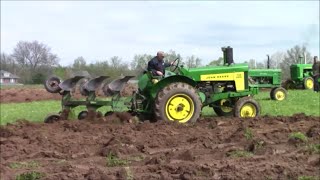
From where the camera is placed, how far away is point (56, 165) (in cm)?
716

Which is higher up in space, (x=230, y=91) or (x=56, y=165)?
(x=230, y=91)

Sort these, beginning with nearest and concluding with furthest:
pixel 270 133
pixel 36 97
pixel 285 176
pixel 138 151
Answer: pixel 285 176
pixel 138 151
pixel 270 133
pixel 36 97

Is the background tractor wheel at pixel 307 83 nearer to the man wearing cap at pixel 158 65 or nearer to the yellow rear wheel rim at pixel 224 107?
the yellow rear wheel rim at pixel 224 107

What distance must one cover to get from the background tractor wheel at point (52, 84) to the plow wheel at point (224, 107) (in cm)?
436

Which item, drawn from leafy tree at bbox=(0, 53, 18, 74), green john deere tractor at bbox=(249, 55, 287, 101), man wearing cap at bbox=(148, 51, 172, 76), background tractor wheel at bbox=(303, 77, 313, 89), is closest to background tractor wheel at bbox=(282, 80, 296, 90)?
background tractor wheel at bbox=(303, 77, 313, 89)

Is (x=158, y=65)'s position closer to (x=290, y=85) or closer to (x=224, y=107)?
(x=224, y=107)

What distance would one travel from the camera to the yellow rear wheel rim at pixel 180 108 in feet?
37.8

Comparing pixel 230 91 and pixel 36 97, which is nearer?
pixel 230 91

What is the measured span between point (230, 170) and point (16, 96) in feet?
96.7

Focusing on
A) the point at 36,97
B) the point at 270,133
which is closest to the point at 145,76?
the point at 270,133

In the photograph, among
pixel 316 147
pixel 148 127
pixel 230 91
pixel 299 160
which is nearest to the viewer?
pixel 299 160

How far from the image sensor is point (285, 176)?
A: 19.5ft

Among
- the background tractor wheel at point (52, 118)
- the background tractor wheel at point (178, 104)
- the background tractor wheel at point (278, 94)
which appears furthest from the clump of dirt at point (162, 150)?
the background tractor wheel at point (278, 94)

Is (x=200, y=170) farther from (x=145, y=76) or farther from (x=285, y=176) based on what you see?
(x=145, y=76)
